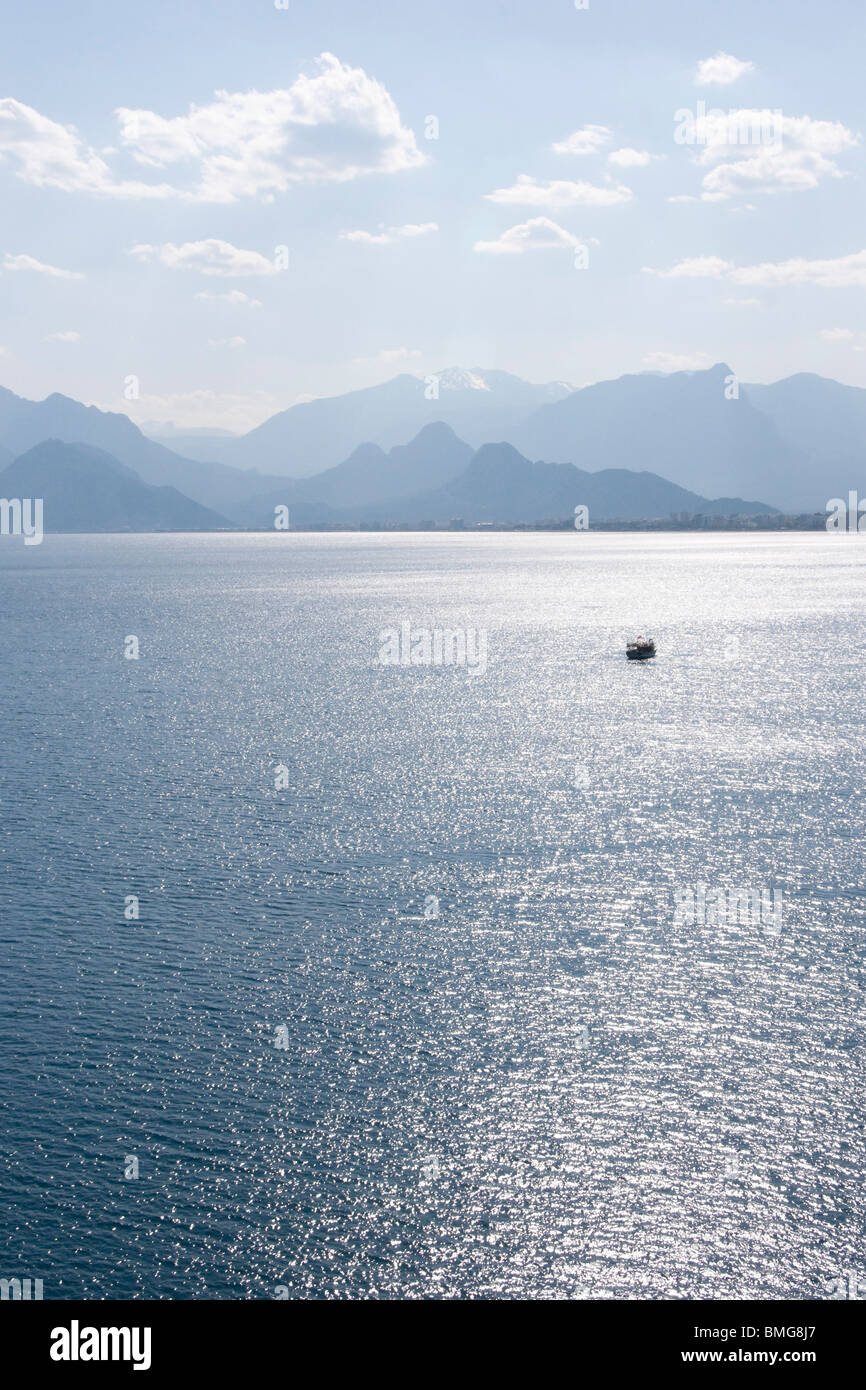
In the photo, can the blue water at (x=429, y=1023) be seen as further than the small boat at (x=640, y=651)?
No

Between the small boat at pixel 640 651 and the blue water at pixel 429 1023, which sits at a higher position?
the small boat at pixel 640 651

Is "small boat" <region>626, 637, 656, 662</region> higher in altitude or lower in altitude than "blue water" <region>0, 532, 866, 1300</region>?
higher

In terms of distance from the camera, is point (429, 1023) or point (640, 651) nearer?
point (429, 1023)

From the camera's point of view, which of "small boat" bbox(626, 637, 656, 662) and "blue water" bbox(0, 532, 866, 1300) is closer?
"blue water" bbox(0, 532, 866, 1300)
